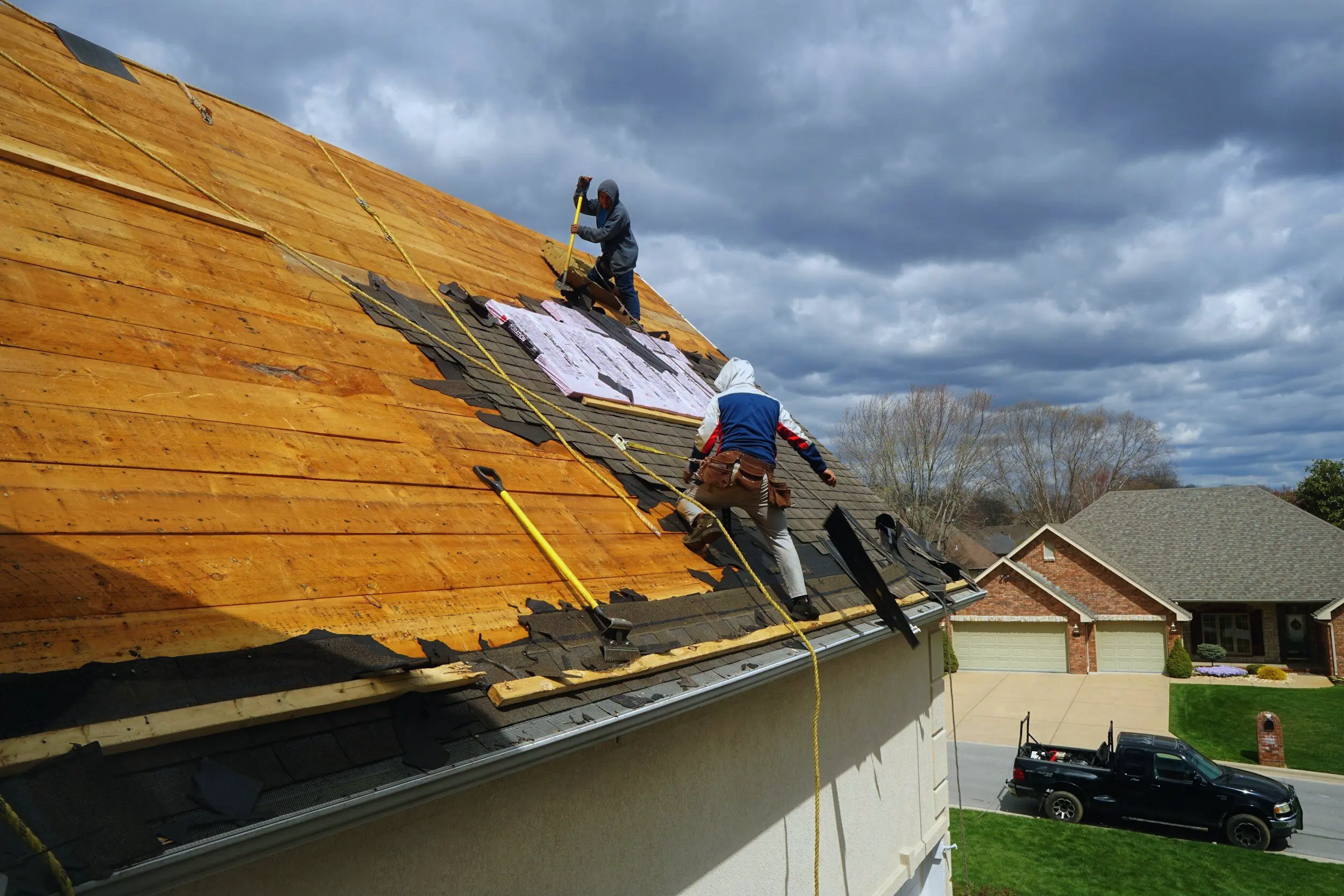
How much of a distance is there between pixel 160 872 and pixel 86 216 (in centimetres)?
336

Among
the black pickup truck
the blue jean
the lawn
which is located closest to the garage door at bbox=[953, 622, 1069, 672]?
the lawn

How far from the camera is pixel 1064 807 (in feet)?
46.7

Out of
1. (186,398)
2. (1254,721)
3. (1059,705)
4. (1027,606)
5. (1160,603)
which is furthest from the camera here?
(1027,606)

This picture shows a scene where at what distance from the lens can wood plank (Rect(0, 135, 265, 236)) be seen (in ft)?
12.7

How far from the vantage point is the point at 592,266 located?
850 centimetres

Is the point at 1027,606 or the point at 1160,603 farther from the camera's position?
the point at 1027,606

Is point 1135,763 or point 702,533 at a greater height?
point 702,533

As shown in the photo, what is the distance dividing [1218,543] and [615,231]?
3058 cm

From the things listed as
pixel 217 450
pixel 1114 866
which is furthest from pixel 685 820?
pixel 1114 866

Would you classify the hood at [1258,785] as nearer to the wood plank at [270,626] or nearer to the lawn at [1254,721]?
the lawn at [1254,721]

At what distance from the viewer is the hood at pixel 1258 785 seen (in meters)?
12.6

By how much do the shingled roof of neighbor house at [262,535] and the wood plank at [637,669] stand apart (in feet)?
0.05

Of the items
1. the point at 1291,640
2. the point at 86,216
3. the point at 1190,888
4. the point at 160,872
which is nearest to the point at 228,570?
the point at 160,872

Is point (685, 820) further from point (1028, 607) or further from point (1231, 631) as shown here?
point (1231, 631)
